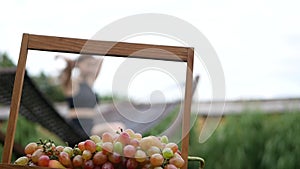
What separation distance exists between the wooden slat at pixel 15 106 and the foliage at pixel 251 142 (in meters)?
2.94

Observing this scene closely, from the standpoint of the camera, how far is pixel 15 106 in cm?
101

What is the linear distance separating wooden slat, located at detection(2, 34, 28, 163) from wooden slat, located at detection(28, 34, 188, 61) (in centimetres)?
2

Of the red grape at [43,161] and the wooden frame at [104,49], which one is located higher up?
the wooden frame at [104,49]

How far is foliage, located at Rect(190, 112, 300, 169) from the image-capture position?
373cm

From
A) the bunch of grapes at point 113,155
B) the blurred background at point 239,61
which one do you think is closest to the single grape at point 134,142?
the bunch of grapes at point 113,155

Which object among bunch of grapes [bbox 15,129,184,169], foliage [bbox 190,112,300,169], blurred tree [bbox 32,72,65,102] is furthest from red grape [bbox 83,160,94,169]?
blurred tree [bbox 32,72,65,102]

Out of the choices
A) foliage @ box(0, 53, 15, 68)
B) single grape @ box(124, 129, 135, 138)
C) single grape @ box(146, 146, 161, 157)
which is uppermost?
foliage @ box(0, 53, 15, 68)

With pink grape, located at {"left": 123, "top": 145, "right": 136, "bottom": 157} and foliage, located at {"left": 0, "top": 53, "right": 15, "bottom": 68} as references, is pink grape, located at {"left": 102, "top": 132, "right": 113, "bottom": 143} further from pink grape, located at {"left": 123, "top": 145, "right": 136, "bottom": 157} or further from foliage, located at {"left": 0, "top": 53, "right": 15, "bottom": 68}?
foliage, located at {"left": 0, "top": 53, "right": 15, "bottom": 68}

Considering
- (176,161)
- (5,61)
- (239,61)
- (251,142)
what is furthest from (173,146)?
(5,61)

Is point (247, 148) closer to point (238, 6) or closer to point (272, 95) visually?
point (272, 95)

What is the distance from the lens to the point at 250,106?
161 inches

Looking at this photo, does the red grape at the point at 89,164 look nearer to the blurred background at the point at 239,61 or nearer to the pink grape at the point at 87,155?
the pink grape at the point at 87,155

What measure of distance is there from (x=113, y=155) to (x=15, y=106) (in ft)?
0.81

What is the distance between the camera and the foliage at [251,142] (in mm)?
3730
